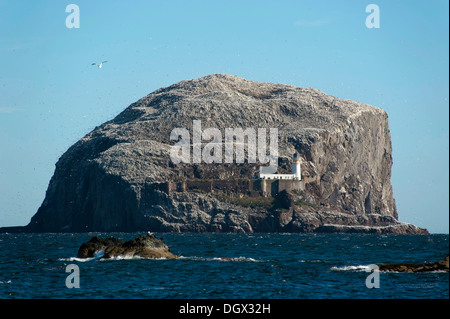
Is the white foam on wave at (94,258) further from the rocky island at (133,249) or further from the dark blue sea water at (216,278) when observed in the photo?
the dark blue sea water at (216,278)

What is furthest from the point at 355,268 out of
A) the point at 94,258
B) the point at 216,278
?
the point at 94,258

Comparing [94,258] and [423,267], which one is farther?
[94,258]

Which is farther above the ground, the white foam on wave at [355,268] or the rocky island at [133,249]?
the rocky island at [133,249]

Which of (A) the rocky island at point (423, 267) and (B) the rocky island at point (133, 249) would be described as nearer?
(A) the rocky island at point (423, 267)

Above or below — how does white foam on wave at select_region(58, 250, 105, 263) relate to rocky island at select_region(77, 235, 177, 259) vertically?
below

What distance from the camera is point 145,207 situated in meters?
200

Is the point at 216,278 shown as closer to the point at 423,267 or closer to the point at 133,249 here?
the point at 423,267

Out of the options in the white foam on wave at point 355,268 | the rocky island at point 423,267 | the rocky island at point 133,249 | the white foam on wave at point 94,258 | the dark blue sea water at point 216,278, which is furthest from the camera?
the white foam on wave at point 94,258

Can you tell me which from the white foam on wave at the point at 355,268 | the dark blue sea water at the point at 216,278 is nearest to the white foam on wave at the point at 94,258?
the dark blue sea water at the point at 216,278

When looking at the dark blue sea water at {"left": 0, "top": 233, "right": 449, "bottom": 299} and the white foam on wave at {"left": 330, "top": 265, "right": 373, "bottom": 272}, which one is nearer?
the dark blue sea water at {"left": 0, "top": 233, "right": 449, "bottom": 299}

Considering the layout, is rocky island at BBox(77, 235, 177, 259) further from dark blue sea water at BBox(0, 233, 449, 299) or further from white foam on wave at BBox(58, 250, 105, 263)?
dark blue sea water at BBox(0, 233, 449, 299)

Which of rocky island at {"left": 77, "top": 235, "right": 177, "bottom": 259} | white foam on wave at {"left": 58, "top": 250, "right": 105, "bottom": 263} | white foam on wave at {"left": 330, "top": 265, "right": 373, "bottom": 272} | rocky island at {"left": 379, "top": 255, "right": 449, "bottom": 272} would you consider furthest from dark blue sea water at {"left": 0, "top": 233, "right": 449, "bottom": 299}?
rocky island at {"left": 379, "top": 255, "right": 449, "bottom": 272}
